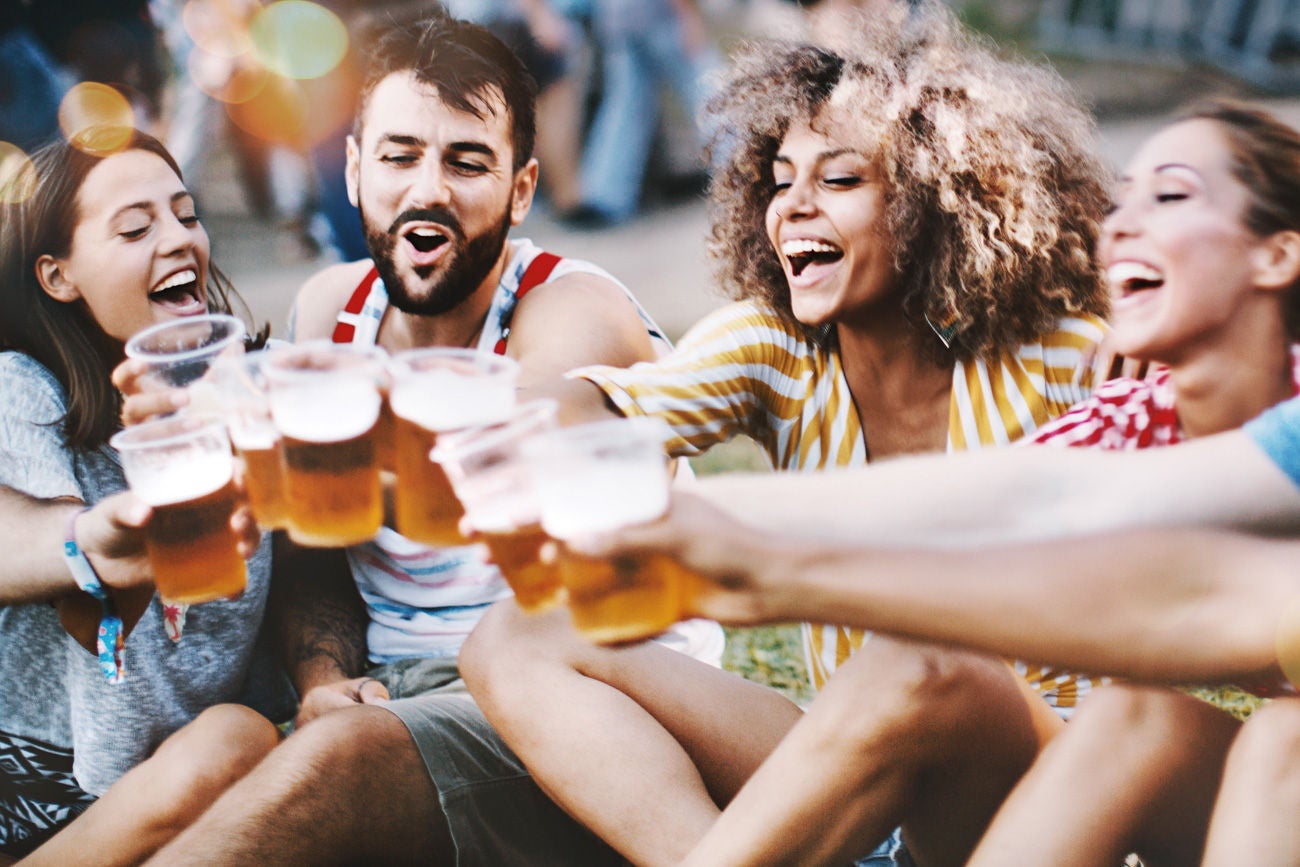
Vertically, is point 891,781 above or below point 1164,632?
below

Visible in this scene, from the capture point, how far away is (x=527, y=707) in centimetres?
206

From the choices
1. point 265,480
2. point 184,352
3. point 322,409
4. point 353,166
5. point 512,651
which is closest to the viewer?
point 322,409

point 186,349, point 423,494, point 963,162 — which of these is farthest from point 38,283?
point 963,162

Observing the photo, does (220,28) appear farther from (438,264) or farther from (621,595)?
(621,595)

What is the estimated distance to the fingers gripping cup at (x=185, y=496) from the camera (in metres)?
1.77

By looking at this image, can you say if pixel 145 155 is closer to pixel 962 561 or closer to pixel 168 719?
pixel 168 719

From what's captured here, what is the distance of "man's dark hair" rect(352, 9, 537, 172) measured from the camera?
2545 millimetres

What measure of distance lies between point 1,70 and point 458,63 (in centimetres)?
309

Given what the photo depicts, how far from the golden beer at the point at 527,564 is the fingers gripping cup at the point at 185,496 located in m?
0.50

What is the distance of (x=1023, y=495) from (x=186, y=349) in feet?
4.64

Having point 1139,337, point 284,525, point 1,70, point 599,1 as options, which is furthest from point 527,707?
point 599,1

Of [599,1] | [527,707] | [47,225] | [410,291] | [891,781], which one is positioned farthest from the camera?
[599,1]

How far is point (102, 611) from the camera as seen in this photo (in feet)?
6.97

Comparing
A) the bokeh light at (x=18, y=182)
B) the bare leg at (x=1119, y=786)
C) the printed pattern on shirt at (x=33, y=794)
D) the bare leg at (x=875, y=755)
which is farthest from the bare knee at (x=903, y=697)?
Answer: the bokeh light at (x=18, y=182)
